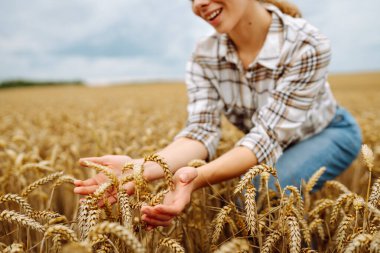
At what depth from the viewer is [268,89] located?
2320 millimetres

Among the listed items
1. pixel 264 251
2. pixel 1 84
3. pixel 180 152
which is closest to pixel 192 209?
pixel 180 152

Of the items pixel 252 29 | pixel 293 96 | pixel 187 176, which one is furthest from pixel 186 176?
pixel 252 29

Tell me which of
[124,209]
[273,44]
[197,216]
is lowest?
[197,216]

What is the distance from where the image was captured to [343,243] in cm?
131

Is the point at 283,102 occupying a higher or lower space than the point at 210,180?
higher

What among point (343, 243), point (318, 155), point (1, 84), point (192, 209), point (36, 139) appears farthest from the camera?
point (1, 84)

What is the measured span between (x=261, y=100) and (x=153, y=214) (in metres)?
1.41

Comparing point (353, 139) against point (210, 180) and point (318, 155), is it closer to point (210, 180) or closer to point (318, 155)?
point (318, 155)

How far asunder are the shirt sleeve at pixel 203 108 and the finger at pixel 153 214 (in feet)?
3.22

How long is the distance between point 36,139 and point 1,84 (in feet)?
167

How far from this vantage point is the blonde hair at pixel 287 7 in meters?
2.40

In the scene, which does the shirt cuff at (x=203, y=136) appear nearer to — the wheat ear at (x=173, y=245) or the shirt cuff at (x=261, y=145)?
the shirt cuff at (x=261, y=145)

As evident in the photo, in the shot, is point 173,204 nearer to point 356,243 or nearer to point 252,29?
point 356,243

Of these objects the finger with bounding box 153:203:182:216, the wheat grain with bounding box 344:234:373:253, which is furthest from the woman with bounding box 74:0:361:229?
the wheat grain with bounding box 344:234:373:253
